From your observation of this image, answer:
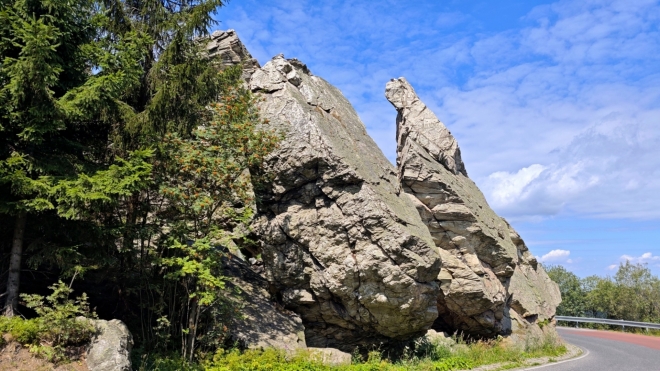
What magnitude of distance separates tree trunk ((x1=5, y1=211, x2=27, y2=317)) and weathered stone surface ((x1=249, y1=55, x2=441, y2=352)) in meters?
5.81

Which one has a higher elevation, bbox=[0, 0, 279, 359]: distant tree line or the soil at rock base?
bbox=[0, 0, 279, 359]: distant tree line

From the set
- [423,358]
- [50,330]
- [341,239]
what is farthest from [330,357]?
[50,330]

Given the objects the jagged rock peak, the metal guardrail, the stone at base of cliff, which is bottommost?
the stone at base of cliff

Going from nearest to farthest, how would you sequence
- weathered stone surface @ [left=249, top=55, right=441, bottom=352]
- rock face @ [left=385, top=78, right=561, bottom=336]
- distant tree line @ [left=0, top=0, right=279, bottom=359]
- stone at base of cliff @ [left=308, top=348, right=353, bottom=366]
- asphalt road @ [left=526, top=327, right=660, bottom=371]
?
distant tree line @ [left=0, top=0, right=279, bottom=359], stone at base of cliff @ [left=308, top=348, right=353, bottom=366], weathered stone surface @ [left=249, top=55, right=441, bottom=352], asphalt road @ [left=526, top=327, right=660, bottom=371], rock face @ [left=385, top=78, right=561, bottom=336]

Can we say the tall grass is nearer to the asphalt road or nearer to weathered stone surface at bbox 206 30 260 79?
the asphalt road

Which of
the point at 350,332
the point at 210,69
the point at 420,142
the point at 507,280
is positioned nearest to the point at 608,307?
the point at 507,280

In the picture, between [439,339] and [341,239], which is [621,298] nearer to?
[439,339]

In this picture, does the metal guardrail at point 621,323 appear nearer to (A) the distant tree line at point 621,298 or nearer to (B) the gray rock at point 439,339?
(A) the distant tree line at point 621,298

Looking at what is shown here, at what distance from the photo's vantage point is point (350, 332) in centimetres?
1352

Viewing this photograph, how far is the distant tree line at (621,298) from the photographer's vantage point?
41438 millimetres

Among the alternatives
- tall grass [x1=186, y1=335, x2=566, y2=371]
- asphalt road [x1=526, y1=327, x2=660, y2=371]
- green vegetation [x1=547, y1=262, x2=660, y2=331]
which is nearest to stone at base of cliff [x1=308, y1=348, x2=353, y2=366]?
tall grass [x1=186, y1=335, x2=566, y2=371]

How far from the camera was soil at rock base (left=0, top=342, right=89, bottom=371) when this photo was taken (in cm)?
816

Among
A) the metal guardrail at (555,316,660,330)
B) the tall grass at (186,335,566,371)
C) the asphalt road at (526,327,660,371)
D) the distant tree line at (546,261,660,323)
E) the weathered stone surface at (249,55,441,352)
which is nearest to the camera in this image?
the tall grass at (186,335,566,371)

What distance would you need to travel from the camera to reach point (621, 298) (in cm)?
4288
